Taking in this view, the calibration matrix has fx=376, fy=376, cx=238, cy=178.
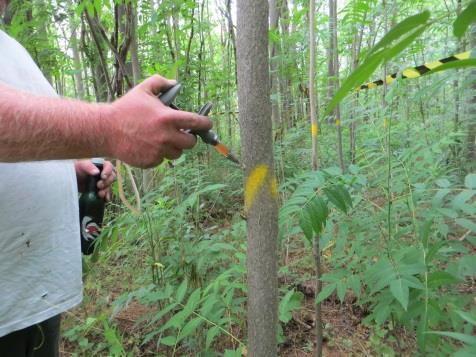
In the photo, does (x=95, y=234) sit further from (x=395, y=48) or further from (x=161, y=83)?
(x=395, y=48)

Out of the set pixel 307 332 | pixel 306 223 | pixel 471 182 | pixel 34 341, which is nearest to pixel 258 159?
pixel 306 223

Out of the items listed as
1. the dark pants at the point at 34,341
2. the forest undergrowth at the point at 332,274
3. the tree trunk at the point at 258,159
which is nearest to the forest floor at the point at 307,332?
the forest undergrowth at the point at 332,274

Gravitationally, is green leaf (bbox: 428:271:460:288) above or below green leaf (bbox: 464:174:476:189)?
below

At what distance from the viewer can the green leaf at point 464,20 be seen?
1.23 ft

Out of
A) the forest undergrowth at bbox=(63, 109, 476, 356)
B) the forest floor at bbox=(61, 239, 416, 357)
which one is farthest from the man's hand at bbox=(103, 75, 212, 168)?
the forest floor at bbox=(61, 239, 416, 357)

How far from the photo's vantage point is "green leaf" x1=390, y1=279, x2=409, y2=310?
1.08 meters

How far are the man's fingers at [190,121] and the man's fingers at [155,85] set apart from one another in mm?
115

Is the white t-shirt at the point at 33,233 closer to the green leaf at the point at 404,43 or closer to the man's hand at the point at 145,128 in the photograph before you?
the man's hand at the point at 145,128

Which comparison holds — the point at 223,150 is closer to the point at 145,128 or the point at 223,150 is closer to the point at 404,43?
the point at 145,128

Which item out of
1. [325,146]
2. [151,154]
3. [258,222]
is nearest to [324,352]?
[258,222]

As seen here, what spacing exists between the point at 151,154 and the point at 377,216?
1.20m

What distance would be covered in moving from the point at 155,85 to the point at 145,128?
15cm

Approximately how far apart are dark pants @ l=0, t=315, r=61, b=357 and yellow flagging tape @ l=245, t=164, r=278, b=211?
1.10 m

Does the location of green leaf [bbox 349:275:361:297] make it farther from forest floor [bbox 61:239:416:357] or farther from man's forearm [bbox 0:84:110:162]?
man's forearm [bbox 0:84:110:162]
